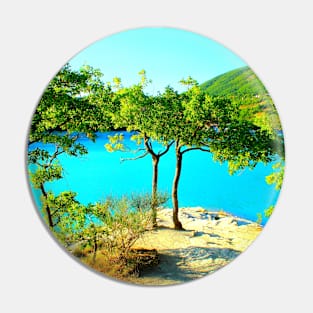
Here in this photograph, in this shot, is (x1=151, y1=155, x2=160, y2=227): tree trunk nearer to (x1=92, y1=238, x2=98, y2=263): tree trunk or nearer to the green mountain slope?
(x1=92, y1=238, x2=98, y2=263): tree trunk

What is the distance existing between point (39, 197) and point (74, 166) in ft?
1.04

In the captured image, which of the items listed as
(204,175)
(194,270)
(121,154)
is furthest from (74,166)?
(194,270)

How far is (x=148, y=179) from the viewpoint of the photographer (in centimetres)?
281

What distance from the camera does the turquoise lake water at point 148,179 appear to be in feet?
9.14

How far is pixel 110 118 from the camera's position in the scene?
9.32 ft

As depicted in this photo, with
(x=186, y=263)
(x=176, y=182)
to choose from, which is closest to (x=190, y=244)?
(x=186, y=263)

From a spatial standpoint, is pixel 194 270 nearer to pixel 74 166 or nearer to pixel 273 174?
pixel 273 174

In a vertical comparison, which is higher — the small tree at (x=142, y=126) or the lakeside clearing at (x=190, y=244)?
the small tree at (x=142, y=126)

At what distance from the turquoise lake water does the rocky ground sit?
7 cm

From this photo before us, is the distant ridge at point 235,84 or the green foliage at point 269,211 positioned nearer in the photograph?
the distant ridge at point 235,84

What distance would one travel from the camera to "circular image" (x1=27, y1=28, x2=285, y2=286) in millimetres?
2793

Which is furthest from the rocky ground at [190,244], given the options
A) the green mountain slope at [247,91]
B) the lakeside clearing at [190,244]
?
the green mountain slope at [247,91]

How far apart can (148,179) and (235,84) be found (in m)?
0.79

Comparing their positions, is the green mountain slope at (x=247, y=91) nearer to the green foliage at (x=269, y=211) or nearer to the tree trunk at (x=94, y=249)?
the green foliage at (x=269, y=211)
